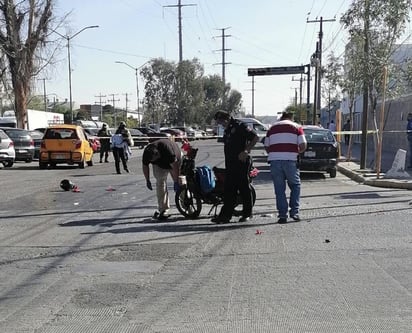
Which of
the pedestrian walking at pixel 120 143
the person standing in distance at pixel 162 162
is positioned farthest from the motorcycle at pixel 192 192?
the pedestrian walking at pixel 120 143

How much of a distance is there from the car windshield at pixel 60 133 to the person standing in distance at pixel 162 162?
45.1 feet

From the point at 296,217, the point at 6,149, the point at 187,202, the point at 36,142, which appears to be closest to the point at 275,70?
the point at 36,142

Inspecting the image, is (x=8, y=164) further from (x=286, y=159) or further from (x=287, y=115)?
(x=286, y=159)

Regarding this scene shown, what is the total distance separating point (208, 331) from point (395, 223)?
556cm

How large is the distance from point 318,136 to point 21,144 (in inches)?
552

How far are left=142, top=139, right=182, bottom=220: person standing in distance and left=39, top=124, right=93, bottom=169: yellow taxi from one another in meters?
13.5

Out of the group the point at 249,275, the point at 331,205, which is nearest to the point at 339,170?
the point at 331,205

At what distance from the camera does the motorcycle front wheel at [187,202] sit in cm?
1035

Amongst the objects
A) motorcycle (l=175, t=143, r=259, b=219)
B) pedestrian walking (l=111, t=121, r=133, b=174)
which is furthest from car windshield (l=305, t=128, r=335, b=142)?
motorcycle (l=175, t=143, r=259, b=219)

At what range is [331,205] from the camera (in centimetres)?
1182

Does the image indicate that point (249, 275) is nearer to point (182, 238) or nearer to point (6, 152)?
point (182, 238)

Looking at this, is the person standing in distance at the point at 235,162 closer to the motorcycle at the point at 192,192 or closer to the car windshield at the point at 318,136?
the motorcycle at the point at 192,192

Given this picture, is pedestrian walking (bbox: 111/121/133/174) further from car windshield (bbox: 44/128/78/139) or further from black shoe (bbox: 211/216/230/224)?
black shoe (bbox: 211/216/230/224)

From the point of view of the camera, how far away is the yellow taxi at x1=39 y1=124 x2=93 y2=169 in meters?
23.3
